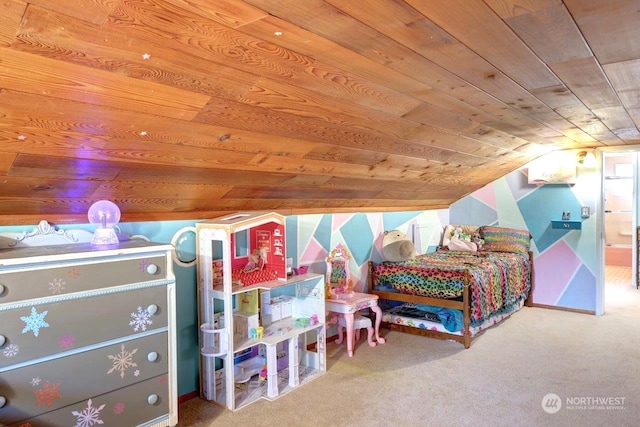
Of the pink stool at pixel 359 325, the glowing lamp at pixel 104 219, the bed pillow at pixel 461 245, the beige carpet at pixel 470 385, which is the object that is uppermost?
the glowing lamp at pixel 104 219

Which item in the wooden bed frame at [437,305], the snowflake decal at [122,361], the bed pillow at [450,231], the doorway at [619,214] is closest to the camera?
the snowflake decal at [122,361]

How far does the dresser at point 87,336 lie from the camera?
73.2 inches

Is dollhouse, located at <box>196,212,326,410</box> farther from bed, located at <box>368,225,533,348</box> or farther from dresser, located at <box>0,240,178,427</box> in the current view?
bed, located at <box>368,225,533,348</box>

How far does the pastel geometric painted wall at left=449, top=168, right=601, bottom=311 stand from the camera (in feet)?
16.4

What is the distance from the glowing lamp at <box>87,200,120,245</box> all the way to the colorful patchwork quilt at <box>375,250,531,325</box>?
264 cm

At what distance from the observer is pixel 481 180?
4969 millimetres

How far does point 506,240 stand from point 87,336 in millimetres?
4524

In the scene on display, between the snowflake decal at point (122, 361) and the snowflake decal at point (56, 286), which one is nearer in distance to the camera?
the snowflake decal at point (56, 286)

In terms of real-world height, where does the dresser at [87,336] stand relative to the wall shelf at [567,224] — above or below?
below

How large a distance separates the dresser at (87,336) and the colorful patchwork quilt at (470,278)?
2.39m

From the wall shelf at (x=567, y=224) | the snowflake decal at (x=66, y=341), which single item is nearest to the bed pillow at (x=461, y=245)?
the wall shelf at (x=567, y=224)

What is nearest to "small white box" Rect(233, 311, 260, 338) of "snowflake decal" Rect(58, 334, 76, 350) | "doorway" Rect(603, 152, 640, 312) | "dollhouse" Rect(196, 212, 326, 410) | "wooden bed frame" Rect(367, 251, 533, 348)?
"dollhouse" Rect(196, 212, 326, 410)

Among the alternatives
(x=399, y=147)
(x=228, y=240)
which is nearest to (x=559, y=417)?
(x=399, y=147)

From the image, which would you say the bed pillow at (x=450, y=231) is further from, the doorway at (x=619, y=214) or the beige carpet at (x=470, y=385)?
the doorway at (x=619, y=214)
